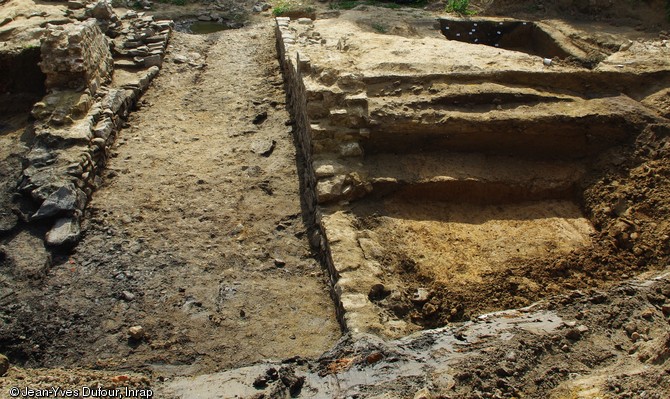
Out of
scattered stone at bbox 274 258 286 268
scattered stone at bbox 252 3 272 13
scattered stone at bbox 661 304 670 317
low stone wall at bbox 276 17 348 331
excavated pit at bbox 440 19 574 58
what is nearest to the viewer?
scattered stone at bbox 661 304 670 317

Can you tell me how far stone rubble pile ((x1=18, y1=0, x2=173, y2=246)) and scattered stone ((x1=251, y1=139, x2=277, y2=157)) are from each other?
1.54 meters

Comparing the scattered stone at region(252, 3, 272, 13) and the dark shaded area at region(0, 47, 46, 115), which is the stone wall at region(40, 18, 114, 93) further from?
the scattered stone at region(252, 3, 272, 13)

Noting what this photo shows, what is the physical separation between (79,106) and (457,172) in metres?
3.95

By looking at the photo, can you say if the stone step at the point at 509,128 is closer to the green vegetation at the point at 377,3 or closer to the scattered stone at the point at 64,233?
the scattered stone at the point at 64,233

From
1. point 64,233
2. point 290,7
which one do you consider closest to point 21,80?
point 64,233

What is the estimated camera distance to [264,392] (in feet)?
9.84

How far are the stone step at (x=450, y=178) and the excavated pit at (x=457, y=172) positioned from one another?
11 millimetres

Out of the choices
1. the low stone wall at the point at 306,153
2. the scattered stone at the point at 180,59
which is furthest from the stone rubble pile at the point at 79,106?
the low stone wall at the point at 306,153

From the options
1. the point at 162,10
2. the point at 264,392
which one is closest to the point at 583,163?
the point at 264,392

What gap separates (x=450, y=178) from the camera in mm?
4672

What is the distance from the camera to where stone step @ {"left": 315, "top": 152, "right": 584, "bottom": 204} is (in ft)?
15.1

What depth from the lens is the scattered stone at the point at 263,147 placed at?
5828 millimetres

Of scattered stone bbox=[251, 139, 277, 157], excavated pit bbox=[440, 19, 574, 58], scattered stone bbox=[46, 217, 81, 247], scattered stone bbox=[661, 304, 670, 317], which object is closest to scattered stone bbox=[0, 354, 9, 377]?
scattered stone bbox=[46, 217, 81, 247]

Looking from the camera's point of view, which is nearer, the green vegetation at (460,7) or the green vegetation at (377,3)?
the green vegetation at (460,7)
